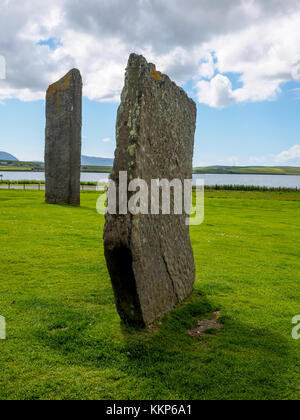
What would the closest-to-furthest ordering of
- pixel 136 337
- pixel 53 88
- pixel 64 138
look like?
1. pixel 136 337
2. pixel 64 138
3. pixel 53 88

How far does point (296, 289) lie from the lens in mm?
7184

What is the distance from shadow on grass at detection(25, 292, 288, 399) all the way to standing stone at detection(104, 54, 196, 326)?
1.35 ft

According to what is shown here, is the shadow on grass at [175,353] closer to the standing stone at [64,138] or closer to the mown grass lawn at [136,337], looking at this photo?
the mown grass lawn at [136,337]

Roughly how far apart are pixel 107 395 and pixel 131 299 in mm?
1393

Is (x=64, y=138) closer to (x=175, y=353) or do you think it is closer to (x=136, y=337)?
(x=136, y=337)

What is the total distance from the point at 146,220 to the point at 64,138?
14.1 m

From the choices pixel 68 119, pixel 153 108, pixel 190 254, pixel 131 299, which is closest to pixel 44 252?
pixel 190 254

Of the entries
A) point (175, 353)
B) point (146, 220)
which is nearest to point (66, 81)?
point (146, 220)

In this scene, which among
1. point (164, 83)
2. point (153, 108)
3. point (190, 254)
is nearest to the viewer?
point (153, 108)

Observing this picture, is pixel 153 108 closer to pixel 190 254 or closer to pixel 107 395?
pixel 190 254

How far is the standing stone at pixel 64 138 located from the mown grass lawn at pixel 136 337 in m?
9.48

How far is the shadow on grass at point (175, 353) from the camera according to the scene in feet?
12.6

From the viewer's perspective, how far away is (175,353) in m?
4.46

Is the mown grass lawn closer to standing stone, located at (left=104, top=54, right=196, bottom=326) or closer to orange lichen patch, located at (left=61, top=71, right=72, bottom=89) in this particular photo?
standing stone, located at (left=104, top=54, right=196, bottom=326)
